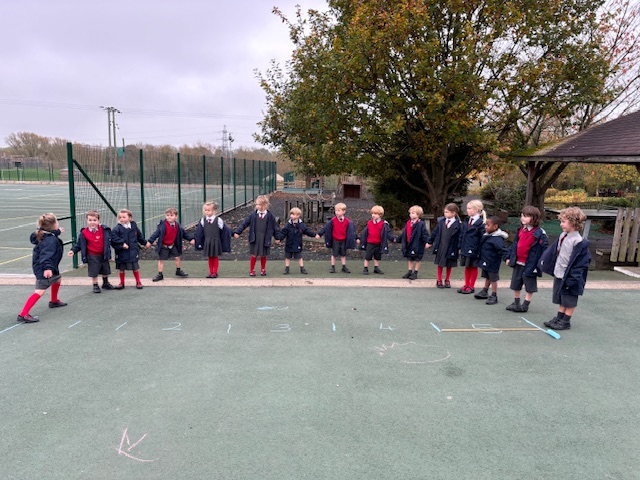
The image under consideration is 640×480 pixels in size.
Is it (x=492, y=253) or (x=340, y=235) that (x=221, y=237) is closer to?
(x=340, y=235)

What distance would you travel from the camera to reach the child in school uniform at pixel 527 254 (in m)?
6.26

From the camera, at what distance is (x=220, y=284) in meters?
7.80

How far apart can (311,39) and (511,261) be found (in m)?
8.21

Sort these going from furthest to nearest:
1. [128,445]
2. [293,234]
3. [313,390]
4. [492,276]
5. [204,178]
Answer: [204,178] < [293,234] < [492,276] < [313,390] < [128,445]

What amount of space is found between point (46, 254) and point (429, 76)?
8.39m

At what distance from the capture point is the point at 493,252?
6938mm

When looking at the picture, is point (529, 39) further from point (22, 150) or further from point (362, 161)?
point (22, 150)

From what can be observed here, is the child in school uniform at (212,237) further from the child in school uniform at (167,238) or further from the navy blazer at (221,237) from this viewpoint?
the child in school uniform at (167,238)

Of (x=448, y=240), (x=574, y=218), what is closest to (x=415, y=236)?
(x=448, y=240)

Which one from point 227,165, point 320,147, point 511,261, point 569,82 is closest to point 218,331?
point 511,261

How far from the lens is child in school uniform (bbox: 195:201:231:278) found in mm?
8188

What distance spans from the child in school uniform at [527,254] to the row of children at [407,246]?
0.01 metres

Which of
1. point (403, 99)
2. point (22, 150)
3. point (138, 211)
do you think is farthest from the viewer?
point (22, 150)

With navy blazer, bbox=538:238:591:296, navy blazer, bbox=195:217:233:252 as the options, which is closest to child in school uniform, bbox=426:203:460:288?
navy blazer, bbox=538:238:591:296
